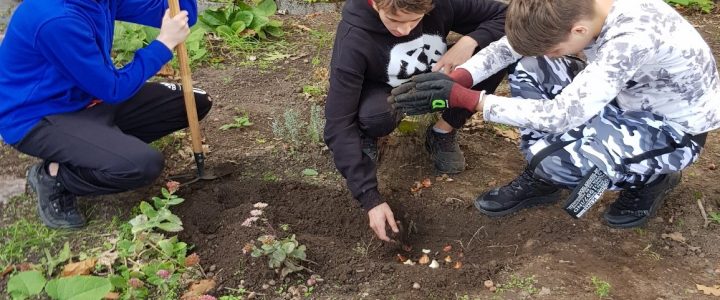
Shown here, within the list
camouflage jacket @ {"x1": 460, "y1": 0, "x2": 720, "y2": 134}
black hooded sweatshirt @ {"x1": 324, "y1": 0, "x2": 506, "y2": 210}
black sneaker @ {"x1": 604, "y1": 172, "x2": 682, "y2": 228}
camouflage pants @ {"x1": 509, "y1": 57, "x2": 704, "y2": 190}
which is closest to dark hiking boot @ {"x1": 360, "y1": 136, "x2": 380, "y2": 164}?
black hooded sweatshirt @ {"x1": 324, "y1": 0, "x2": 506, "y2": 210}

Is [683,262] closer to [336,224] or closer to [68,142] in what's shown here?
[336,224]

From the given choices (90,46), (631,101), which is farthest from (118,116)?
(631,101)

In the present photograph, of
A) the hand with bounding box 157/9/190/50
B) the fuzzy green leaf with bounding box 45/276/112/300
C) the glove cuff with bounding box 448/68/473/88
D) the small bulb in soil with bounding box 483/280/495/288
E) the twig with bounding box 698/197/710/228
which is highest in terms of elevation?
the hand with bounding box 157/9/190/50

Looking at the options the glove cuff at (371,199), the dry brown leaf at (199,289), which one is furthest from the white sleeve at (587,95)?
the dry brown leaf at (199,289)

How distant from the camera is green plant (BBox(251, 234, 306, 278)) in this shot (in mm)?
2543

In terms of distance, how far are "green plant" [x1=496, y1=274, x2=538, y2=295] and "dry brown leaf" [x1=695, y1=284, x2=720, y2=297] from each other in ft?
2.02

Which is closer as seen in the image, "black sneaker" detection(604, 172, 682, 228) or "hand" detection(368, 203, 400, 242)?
"hand" detection(368, 203, 400, 242)

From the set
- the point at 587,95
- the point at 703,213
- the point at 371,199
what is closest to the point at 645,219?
the point at 703,213

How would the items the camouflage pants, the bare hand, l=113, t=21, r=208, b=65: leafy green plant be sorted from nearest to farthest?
the camouflage pants < the bare hand < l=113, t=21, r=208, b=65: leafy green plant

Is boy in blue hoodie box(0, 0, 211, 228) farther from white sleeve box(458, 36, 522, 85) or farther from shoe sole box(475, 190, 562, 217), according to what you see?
shoe sole box(475, 190, 562, 217)

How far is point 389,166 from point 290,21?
249 centimetres

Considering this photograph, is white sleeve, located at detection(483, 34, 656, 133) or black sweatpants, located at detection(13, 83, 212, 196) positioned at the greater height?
white sleeve, located at detection(483, 34, 656, 133)

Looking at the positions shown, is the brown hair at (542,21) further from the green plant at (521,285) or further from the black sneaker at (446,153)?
the black sneaker at (446,153)

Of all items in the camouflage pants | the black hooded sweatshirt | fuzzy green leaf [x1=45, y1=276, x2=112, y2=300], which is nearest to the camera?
fuzzy green leaf [x1=45, y1=276, x2=112, y2=300]
